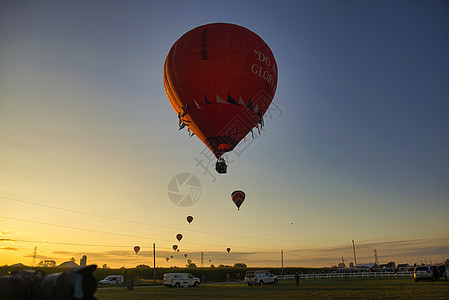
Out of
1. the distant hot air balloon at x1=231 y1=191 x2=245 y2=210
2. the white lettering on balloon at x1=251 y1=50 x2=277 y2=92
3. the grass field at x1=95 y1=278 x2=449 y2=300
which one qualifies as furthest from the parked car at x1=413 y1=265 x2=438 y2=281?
the white lettering on balloon at x1=251 y1=50 x2=277 y2=92

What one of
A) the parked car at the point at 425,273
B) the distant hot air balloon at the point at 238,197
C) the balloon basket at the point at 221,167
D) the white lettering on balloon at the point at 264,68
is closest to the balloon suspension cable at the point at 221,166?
the balloon basket at the point at 221,167

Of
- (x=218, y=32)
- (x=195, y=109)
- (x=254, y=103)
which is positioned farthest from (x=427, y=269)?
(x=218, y=32)

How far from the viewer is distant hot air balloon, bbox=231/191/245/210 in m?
44.1

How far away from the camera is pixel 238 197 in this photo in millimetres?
44500

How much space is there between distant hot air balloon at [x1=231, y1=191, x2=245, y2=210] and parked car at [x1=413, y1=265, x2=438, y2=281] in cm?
2037

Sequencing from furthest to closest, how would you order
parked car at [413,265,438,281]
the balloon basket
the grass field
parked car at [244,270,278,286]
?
1. parked car at [244,270,278,286]
2. parked car at [413,265,438,281]
3. the balloon basket
4. the grass field

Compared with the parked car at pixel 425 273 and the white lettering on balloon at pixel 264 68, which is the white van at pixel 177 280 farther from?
the parked car at pixel 425 273

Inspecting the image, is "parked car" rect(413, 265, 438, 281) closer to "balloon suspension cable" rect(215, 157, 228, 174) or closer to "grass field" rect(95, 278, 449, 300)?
"grass field" rect(95, 278, 449, 300)

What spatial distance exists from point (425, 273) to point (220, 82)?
96.2ft

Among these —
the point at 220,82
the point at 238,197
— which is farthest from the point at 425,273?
the point at 220,82

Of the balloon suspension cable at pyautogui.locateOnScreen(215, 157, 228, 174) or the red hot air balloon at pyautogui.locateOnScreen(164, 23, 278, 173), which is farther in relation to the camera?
the balloon suspension cable at pyautogui.locateOnScreen(215, 157, 228, 174)

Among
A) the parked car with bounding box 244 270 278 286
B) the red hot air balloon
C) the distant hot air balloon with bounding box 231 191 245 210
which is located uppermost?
the red hot air balloon

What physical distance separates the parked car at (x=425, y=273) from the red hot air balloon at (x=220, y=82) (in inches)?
939

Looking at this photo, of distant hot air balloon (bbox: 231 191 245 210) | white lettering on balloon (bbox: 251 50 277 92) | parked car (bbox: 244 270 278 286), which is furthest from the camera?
distant hot air balloon (bbox: 231 191 245 210)
